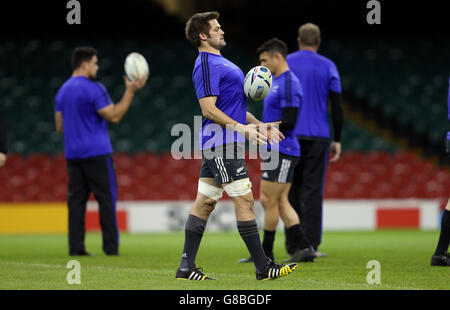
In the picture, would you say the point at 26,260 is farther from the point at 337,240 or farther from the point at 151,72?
the point at 151,72

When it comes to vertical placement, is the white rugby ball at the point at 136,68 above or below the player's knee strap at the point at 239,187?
above

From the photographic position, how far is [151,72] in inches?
798

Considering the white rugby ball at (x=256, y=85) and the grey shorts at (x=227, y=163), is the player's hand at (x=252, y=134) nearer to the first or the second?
the grey shorts at (x=227, y=163)

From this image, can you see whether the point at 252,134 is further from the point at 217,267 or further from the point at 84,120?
the point at 84,120

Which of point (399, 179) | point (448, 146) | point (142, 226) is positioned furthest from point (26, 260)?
point (399, 179)

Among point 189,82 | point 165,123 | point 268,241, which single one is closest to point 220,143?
point 268,241

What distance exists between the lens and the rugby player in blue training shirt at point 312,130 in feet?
→ 25.6

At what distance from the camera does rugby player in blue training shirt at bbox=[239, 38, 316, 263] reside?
22.7 feet

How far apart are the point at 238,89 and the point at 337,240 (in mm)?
5714

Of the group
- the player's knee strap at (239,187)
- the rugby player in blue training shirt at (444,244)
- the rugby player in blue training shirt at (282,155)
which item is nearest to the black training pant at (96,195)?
the rugby player in blue training shirt at (282,155)

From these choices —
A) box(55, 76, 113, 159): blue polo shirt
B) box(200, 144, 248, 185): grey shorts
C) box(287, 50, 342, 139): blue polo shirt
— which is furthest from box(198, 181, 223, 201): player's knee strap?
box(55, 76, 113, 159): blue polo shirt

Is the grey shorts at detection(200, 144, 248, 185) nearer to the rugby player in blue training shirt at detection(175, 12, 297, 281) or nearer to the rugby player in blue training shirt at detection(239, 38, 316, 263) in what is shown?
the rugby player in blue training shirt at detection(175, 12, 297, 281)

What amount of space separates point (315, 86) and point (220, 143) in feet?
9.55

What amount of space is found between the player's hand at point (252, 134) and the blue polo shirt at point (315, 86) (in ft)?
8.99
